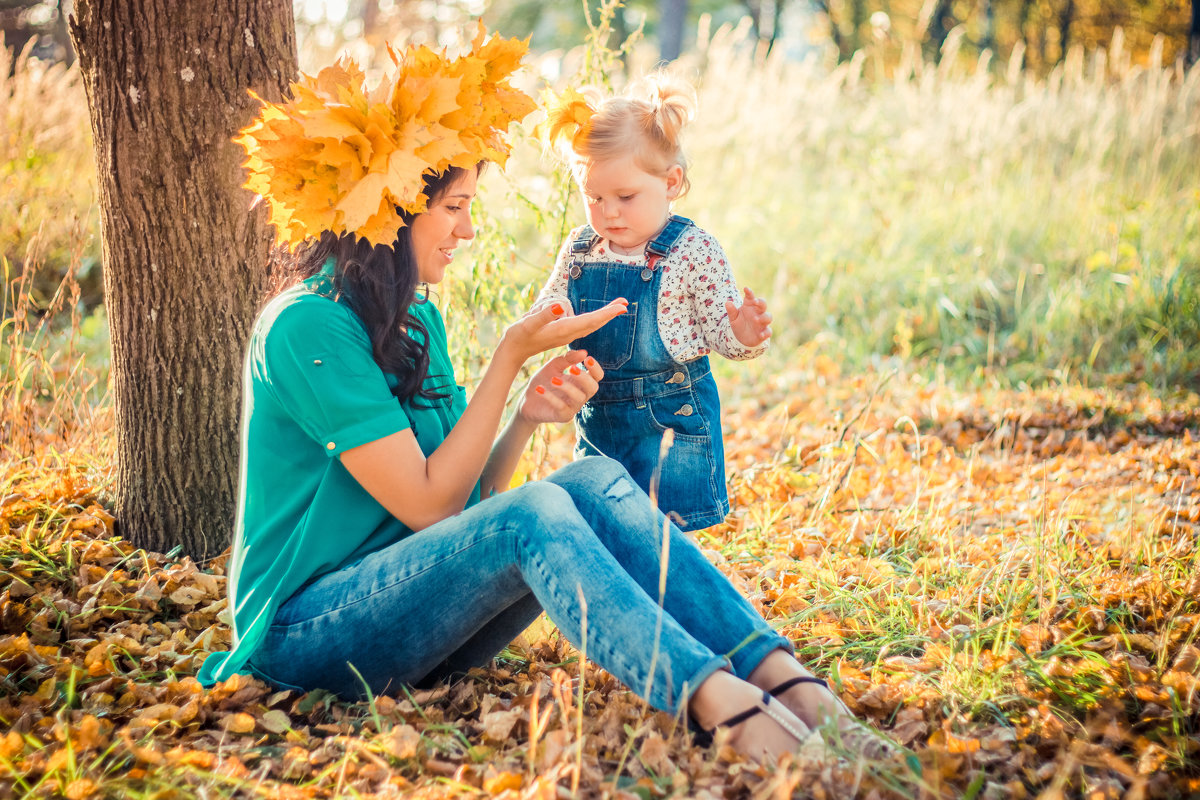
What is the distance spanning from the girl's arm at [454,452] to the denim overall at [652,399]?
1.30 feet

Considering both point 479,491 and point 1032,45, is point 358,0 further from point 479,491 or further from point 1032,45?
point 1032,45

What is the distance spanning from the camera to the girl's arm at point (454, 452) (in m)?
1.64

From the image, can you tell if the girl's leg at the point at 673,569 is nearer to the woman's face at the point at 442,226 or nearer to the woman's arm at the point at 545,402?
the woman's arm at the point at 545,402

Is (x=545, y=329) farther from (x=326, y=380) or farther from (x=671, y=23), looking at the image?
(x=671, y=23)

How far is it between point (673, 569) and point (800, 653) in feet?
1.87

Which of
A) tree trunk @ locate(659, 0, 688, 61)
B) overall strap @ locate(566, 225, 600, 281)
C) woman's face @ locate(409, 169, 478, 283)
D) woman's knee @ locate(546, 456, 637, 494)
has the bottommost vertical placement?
woman's knee @ locate(546, 456, 637, 494)

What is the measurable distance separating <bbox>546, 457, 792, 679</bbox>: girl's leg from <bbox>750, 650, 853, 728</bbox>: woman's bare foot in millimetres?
21

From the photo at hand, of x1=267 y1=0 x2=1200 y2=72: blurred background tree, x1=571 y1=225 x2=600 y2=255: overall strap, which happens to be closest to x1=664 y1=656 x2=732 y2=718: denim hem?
x1=571 y1=225 x2=600 y2=255: overall strap

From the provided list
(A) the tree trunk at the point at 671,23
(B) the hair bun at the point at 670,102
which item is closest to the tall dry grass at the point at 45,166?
(B) the hair bun at the point at 670,102

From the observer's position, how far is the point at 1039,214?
5.54 metres

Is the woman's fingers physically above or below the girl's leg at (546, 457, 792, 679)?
above

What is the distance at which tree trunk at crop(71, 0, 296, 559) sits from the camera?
2.20m

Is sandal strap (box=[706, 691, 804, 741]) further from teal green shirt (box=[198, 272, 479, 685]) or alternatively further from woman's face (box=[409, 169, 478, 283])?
woman's face (box=[409, 169, 478, 283])

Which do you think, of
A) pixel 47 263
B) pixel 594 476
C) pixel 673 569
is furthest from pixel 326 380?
pixel 47 263
